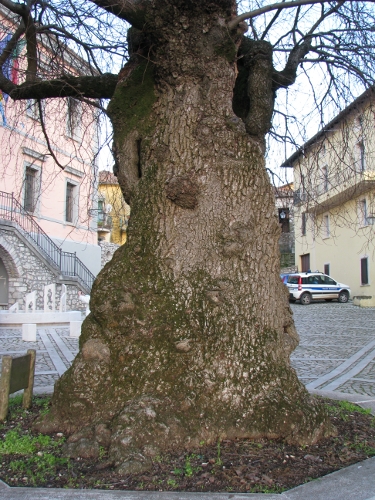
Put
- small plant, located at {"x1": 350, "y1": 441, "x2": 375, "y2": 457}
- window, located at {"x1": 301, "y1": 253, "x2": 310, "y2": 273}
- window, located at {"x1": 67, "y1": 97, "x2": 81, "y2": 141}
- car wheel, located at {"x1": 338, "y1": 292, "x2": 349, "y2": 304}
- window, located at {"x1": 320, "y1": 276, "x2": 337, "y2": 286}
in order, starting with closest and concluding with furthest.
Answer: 1. small plant, located at {"x1": 350, "y1": 441, "x2": 375, "y2": 457}
2. window, located at {"x1": 67, "y1": 97, "x2": 81, "y2": 141}
3. window, located at {"x1": 320, "y1": 276, "x2": 337, "y2": 286}
4. car wheel, located at {"x1": 338, "y1": 292, "x2": 349, "y2": 304}
5. window, located at {"x1": 301, "y1": 253, "x2": 310, "y2": 273}

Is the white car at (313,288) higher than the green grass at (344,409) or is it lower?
higher

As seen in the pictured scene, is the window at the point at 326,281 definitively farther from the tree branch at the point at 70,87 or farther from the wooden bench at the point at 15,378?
the wooden bench at the point at 15,378

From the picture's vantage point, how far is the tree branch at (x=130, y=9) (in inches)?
165

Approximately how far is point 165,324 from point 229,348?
537 millimetres

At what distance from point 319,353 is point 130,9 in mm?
7873

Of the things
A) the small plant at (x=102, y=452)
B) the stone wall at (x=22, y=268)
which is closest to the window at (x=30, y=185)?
the small plant at (x=102, y=452)

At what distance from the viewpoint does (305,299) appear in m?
27.1

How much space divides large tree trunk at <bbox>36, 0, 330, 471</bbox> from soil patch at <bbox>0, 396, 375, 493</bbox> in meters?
0.14

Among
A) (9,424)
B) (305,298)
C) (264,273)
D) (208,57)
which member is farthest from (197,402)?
(305,298)

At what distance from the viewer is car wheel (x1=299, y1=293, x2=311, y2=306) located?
26953mm

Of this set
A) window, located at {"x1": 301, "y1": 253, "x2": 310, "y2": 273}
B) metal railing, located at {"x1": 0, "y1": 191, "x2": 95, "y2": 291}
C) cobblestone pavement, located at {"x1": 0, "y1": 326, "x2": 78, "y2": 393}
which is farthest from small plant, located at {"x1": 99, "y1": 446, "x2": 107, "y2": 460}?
window, located at {"x1": 301, "y1": 253, "x2": 310, "y2": 273}

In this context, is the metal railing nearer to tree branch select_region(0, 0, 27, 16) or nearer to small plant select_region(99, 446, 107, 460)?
tree branch select_region(0, 0, 27, 16)

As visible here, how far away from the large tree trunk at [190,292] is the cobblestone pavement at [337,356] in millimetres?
2929

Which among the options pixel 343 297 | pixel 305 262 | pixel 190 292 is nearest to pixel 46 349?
pixel 190 292
